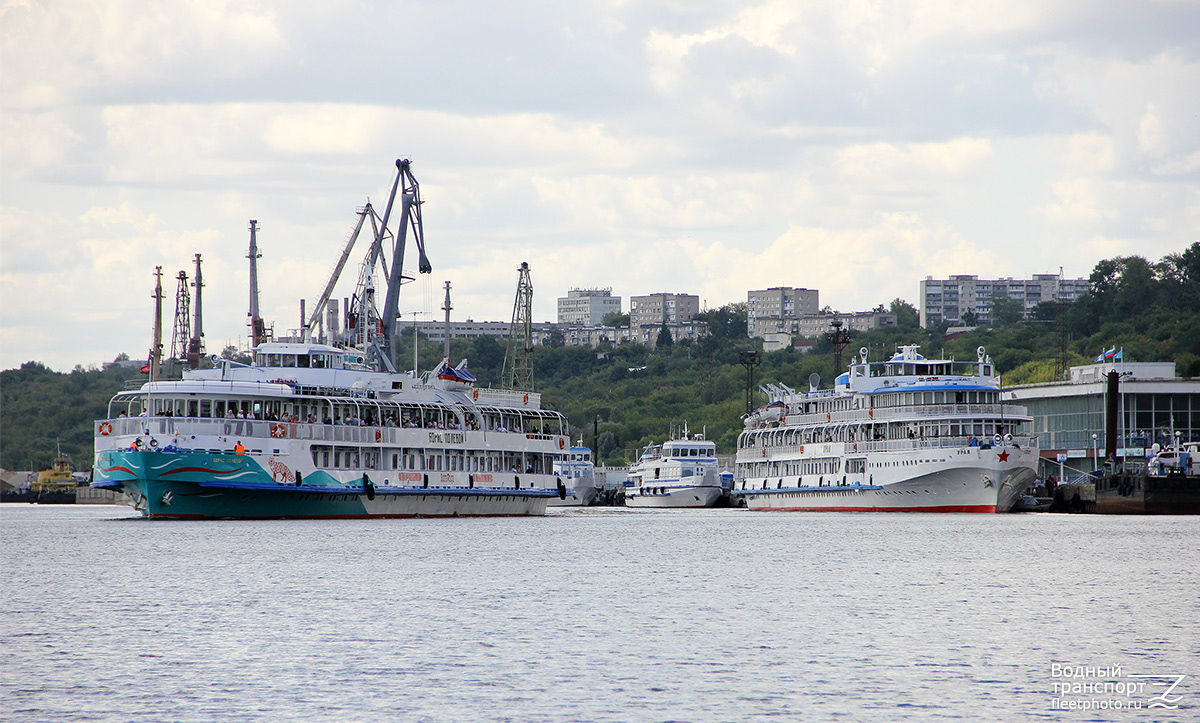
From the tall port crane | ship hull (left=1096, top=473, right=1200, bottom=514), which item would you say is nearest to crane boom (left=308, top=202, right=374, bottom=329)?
the tall port crane

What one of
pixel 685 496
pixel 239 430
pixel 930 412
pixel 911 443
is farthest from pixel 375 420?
pixel 685 496

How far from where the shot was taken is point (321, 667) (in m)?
30.0

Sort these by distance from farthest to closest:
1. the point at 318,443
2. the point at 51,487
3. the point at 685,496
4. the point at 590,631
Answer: the point at 51,487 < the point at 685,496 < the point at 318,443 < the point at 590,631

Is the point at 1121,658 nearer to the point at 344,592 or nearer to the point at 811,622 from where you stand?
the point at 811,622

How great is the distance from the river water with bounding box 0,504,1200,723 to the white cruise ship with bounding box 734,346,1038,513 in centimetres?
3250

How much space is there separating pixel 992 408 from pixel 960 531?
82.6ft

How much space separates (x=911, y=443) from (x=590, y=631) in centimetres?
6726

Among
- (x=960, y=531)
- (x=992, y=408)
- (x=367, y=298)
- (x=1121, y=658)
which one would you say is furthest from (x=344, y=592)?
(x=992, y=408)

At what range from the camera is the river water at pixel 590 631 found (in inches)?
1041

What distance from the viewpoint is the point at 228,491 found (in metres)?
74.0

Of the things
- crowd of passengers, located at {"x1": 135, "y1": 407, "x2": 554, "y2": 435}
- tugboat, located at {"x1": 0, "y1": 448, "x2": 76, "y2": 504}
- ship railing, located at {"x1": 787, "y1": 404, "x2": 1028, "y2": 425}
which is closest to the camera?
crowd of passengers, located at {"x1": 135, "y1": 407, "x2": 554, "y2": 435}

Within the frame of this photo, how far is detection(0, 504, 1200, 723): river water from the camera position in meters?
26.4

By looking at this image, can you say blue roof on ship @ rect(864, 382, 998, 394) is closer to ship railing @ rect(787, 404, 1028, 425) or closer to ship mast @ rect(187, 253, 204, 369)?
ship railing @ rect(787, 404, 1028, 425)

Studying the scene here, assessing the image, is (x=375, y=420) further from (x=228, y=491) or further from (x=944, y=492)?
(x=944, y=492)
